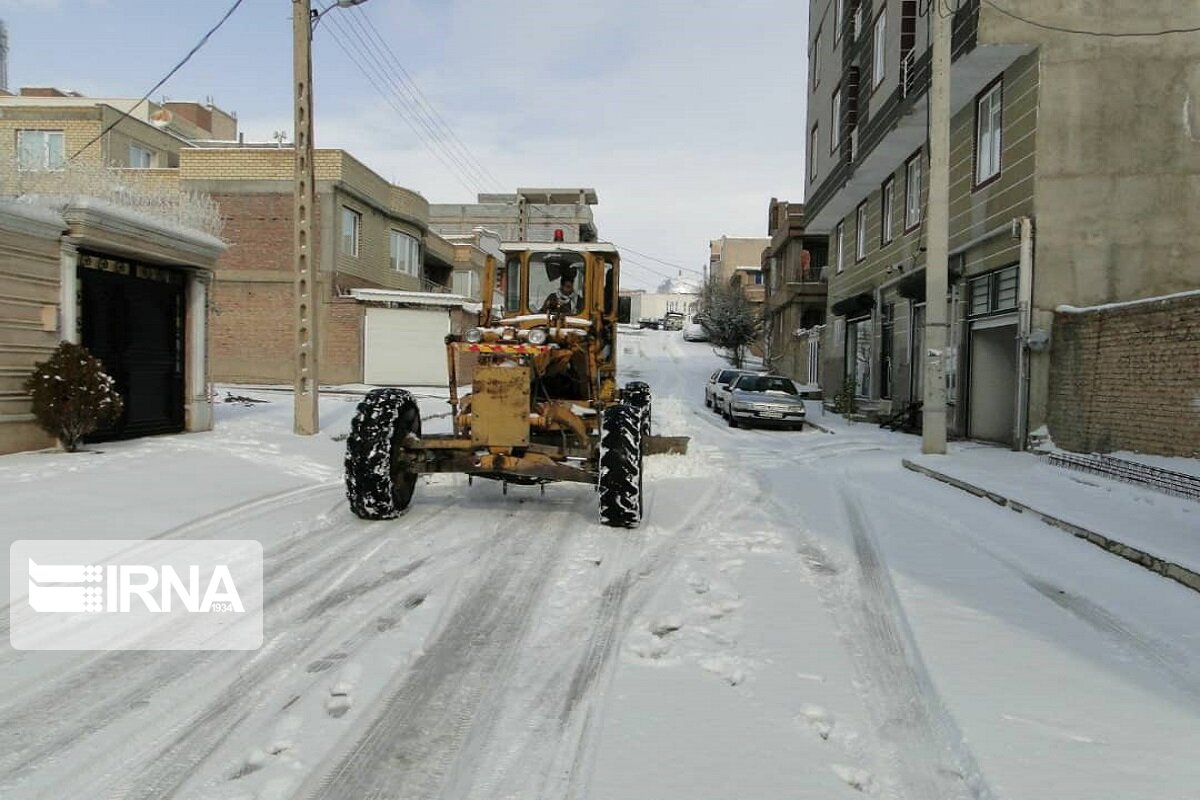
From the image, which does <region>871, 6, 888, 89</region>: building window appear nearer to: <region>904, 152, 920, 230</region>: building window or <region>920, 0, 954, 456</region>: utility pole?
<region>904, 152, 920, 230</region>: building window

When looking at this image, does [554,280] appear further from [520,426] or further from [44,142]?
[44,142]

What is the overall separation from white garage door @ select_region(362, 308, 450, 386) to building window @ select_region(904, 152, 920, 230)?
16.2 metres

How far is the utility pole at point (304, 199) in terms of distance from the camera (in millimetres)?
14141

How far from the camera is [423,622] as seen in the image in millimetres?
5082

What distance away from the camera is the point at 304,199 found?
14.2m

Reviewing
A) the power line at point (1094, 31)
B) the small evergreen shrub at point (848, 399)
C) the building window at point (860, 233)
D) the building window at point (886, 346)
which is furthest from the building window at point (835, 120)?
the power line at point (1094, 31)

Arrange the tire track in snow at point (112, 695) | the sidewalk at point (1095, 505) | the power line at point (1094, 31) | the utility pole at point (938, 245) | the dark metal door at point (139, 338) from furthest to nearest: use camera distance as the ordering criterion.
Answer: the power line at point (1094, 31)
the utility pole at point (938, 245)
the dark metal door at point (139, 338)
the sidewalk at point (1095, 505)
the tire track in snow at point (112, 695)

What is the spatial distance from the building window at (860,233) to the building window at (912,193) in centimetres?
451

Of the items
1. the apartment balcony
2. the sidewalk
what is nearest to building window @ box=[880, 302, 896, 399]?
the sidewalk

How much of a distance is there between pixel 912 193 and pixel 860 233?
19.0ft

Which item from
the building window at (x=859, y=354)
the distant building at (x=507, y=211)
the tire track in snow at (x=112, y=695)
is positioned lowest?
the tire track in snow at (x=112, y=695)

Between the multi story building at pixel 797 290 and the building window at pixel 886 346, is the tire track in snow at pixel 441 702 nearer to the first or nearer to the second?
the building window at pixel 886 346

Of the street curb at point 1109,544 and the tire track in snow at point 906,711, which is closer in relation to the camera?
the tire track in snow at point 906,711

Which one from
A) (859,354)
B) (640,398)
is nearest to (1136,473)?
(640,398)
